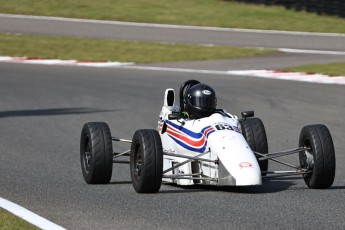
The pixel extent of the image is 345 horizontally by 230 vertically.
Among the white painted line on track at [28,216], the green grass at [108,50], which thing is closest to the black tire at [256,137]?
the white painted line on track at [28,216]

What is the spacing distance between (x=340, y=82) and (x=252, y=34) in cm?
1208

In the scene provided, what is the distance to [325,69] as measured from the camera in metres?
27.2

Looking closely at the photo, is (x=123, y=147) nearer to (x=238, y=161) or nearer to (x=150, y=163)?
(x=150, y=163)

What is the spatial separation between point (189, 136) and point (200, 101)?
0.45 meters

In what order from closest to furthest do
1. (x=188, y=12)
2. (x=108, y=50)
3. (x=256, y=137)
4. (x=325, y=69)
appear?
1. (x=256, y=137)
2. (x=325, y=69)
3. (x=108, y=50)
4. (x=188, y=12)

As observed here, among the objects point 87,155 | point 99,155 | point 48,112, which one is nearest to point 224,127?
point 99,155

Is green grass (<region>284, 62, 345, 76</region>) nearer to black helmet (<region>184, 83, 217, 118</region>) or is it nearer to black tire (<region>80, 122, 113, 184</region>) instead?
black helmet (<region>184, 83, 217, 118</region>)

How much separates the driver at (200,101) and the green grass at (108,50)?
1834 cm

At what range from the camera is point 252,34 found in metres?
36.4

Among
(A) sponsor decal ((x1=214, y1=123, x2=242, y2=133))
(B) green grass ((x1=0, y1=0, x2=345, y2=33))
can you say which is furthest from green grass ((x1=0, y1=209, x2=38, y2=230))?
(B) green grass ((x1=0, y1=0, x2=345, y2=33))

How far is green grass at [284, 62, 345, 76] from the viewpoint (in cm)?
2644

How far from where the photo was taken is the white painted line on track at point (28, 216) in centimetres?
836

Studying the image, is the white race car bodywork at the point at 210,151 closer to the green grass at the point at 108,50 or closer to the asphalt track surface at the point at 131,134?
the asphalt track surface at the point at 131,134

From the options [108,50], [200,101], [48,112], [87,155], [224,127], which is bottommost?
[108,50]
